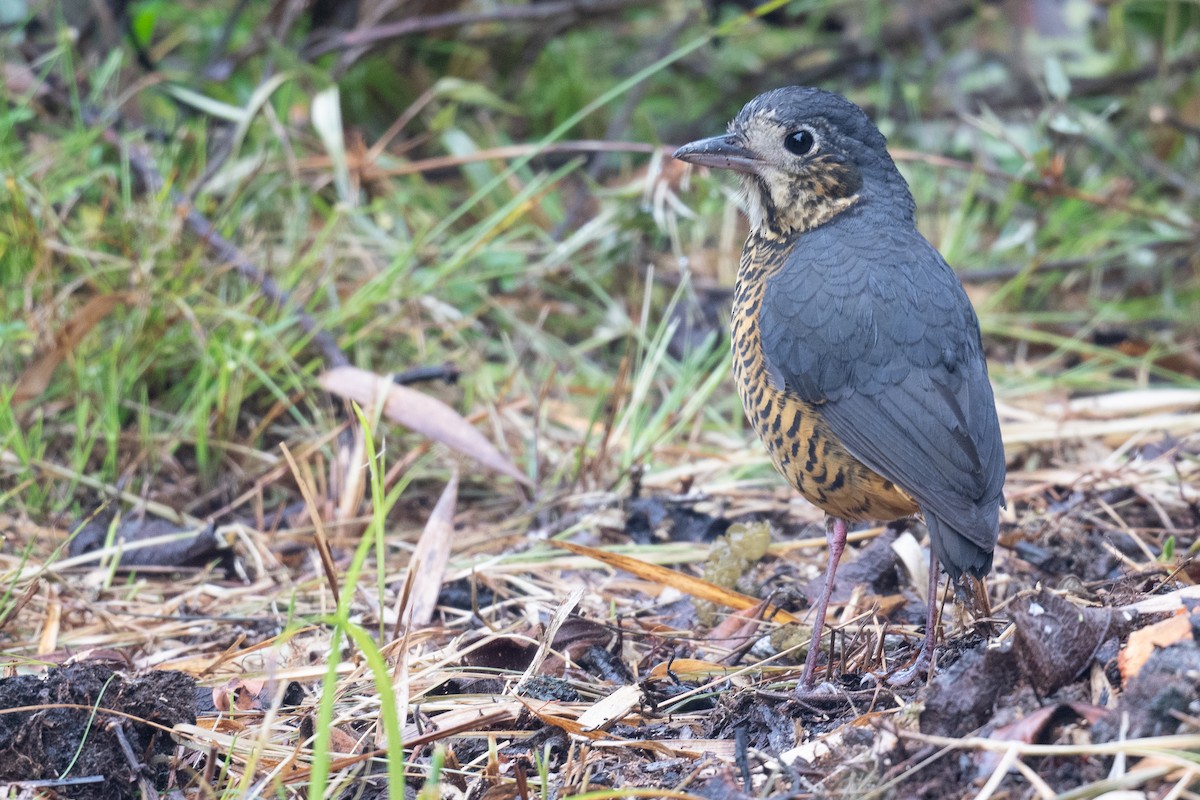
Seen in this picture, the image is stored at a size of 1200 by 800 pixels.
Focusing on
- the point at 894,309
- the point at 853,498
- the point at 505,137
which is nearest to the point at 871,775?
the point at 853,498

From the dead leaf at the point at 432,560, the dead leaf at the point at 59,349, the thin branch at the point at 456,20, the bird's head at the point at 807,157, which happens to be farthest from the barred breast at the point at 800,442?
the thin branch at the point at 456,20

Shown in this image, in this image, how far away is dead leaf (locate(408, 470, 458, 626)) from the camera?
131 inches

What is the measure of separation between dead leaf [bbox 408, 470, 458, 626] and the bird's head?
1.23 meters

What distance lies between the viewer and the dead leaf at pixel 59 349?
4.15 metres

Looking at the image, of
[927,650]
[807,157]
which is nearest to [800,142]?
[807,157]

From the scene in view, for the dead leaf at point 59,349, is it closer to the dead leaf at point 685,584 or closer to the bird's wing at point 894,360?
the dead leaf at point 685,584

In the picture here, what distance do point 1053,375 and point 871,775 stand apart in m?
3.44

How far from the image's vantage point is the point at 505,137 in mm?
6379

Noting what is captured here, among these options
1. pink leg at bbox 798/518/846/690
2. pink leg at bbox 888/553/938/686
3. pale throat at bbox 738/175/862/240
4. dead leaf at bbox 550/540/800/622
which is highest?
pale throat at bbox 738/175/862/240

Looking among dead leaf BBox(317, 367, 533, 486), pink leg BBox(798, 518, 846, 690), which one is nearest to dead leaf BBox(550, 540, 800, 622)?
pink leg BBox(798, 518, 846, 690)

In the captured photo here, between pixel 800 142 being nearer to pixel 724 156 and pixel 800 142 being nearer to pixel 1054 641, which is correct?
pixel 724 156

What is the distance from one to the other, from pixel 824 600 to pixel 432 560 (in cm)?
112

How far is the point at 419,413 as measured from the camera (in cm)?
422

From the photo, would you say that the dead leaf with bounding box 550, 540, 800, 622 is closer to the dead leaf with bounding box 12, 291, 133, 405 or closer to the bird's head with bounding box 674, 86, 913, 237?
the bird's head with bounding box 674, 86, 913, 237
